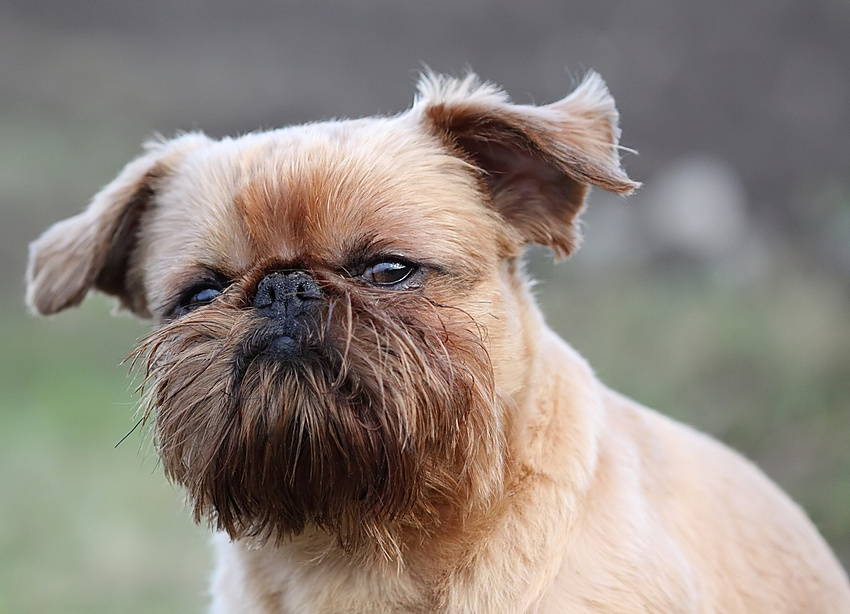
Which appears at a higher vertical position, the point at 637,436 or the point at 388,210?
the point at 388,210

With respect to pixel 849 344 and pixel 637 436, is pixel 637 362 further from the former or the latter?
pixel 637 436

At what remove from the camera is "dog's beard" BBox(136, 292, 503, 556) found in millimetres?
2490

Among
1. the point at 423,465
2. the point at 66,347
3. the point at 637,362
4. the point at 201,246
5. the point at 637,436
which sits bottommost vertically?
the point at 66,347

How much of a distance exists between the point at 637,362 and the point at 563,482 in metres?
5.15

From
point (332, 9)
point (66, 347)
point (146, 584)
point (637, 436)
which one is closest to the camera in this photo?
point (637, 436)

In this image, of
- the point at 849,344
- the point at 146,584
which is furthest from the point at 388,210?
the point at 849,344

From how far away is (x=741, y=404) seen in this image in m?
7.11

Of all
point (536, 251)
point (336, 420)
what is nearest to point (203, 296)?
point (336, 420)

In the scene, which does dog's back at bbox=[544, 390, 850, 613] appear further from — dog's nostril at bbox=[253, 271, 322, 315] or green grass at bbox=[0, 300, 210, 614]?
green grass at bbox=[0, 300, 210, 614]

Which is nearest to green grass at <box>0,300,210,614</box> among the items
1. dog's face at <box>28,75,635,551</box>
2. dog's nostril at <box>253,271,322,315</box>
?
dog's face at <box>28,75,635,551</box>

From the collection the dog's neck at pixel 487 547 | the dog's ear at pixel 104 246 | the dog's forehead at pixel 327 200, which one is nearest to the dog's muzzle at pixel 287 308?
the dog's forehead at pixel 327 200

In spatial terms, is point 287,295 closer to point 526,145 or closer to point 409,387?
point 409,387

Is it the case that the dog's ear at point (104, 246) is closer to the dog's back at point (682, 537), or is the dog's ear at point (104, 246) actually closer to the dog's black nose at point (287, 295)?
the dog's black nose at point (287, 295)

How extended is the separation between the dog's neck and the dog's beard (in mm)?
94
